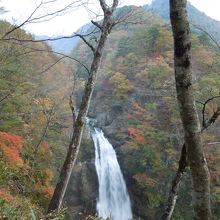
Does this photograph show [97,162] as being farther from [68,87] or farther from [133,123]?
[68,87]

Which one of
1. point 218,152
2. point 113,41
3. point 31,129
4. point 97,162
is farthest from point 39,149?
point 113,41

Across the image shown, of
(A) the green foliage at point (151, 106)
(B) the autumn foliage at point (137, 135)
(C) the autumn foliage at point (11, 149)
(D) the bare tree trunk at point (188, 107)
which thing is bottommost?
(C) the autumn foliage at point (11, 149)

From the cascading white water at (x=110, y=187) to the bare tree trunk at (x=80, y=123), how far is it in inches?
580

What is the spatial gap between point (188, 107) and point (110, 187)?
21.0m

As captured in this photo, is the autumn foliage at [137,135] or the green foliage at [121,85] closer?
the autumn foliage at [137,135]

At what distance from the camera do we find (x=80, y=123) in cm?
663

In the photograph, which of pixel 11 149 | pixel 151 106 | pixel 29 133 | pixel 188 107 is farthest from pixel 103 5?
pixel 151 106

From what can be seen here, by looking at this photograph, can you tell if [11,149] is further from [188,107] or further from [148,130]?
[188,107]

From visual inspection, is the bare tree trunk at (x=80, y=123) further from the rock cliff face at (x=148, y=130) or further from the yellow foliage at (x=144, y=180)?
the yellow foliage at (x=144, y=180)

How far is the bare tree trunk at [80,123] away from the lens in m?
6.54

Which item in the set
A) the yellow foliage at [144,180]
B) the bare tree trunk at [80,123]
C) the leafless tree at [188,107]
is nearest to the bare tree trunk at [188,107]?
the leafless tree at [188,107]

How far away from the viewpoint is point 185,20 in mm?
2756

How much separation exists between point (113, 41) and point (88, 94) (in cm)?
4350

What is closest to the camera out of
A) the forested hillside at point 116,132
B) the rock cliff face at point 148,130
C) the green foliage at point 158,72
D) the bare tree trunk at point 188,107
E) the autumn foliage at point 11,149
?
the bare tree trunk at point 188,107
